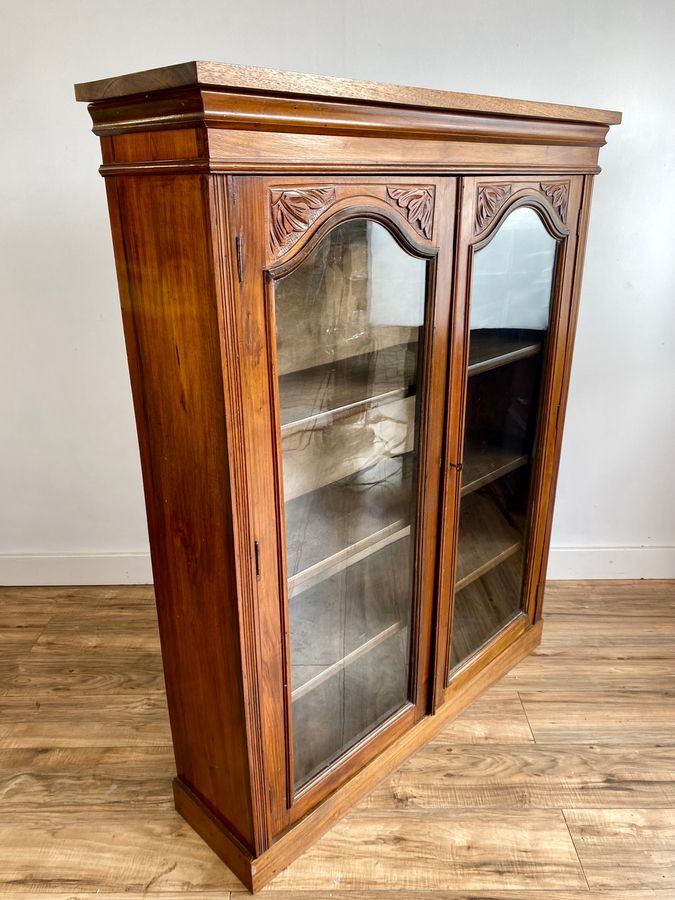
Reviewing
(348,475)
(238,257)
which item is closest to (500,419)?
(348,475)

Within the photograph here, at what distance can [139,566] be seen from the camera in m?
2.35

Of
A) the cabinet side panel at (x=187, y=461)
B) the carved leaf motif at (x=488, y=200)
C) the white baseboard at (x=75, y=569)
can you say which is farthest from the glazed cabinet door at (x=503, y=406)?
the white baseboard at (x=75, y=569)

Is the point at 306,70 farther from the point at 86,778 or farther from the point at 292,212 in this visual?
the point at 86,778

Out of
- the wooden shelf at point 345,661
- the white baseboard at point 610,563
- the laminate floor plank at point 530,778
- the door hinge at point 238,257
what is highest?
the door hinge at point 238,257

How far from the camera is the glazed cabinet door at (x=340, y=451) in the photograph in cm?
104

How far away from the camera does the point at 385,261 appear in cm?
121

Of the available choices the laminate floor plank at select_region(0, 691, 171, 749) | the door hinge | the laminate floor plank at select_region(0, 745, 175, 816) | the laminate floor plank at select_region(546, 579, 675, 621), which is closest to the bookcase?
the door hinge

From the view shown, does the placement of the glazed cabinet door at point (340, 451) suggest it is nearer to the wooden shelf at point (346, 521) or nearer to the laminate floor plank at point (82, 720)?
the wooden shelf at point (346, 521)

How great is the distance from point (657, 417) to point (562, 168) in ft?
3.43

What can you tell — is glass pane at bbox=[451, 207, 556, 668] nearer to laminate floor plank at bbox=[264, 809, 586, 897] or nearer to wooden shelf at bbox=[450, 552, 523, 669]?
wooden shelf at bbox=[450, 552, 523, 669]

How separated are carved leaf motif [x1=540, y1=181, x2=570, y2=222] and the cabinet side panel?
33.4 inches

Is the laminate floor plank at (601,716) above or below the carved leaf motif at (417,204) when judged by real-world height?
below

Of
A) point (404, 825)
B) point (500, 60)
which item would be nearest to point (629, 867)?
point (404, 825)

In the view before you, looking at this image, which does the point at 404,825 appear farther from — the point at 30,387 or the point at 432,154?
the point at 30,387
